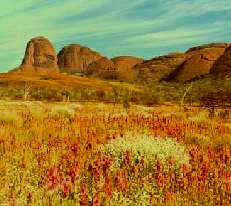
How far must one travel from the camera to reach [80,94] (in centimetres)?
8344

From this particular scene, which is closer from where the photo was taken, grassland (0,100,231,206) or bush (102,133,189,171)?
grassland (0,100,231,206)

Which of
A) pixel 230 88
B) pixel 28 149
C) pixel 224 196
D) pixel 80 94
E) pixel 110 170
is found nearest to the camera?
pixel 224 196

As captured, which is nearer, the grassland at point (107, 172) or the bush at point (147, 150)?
the grassland at point (107, 172)

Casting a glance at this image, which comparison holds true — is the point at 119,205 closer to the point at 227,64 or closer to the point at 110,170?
the point at 110,170

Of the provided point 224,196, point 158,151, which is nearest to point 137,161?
point 158,151

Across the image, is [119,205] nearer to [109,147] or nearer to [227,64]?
[109,147]

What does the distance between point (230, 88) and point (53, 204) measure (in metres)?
96.7

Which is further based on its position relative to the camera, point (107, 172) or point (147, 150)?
point (147, 150)

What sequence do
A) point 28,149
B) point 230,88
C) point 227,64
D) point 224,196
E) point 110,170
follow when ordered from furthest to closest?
1. point 227,64
2. point 230,88
3. point 28,149
4. point 110,170
5. point 224,196

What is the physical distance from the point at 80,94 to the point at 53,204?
7903 centimetres

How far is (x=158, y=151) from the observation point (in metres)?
6.62

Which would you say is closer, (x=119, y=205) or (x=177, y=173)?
(x=119, y=205)

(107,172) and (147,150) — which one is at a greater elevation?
(147,150)

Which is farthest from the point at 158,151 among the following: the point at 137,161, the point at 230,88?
the point at 230,88
